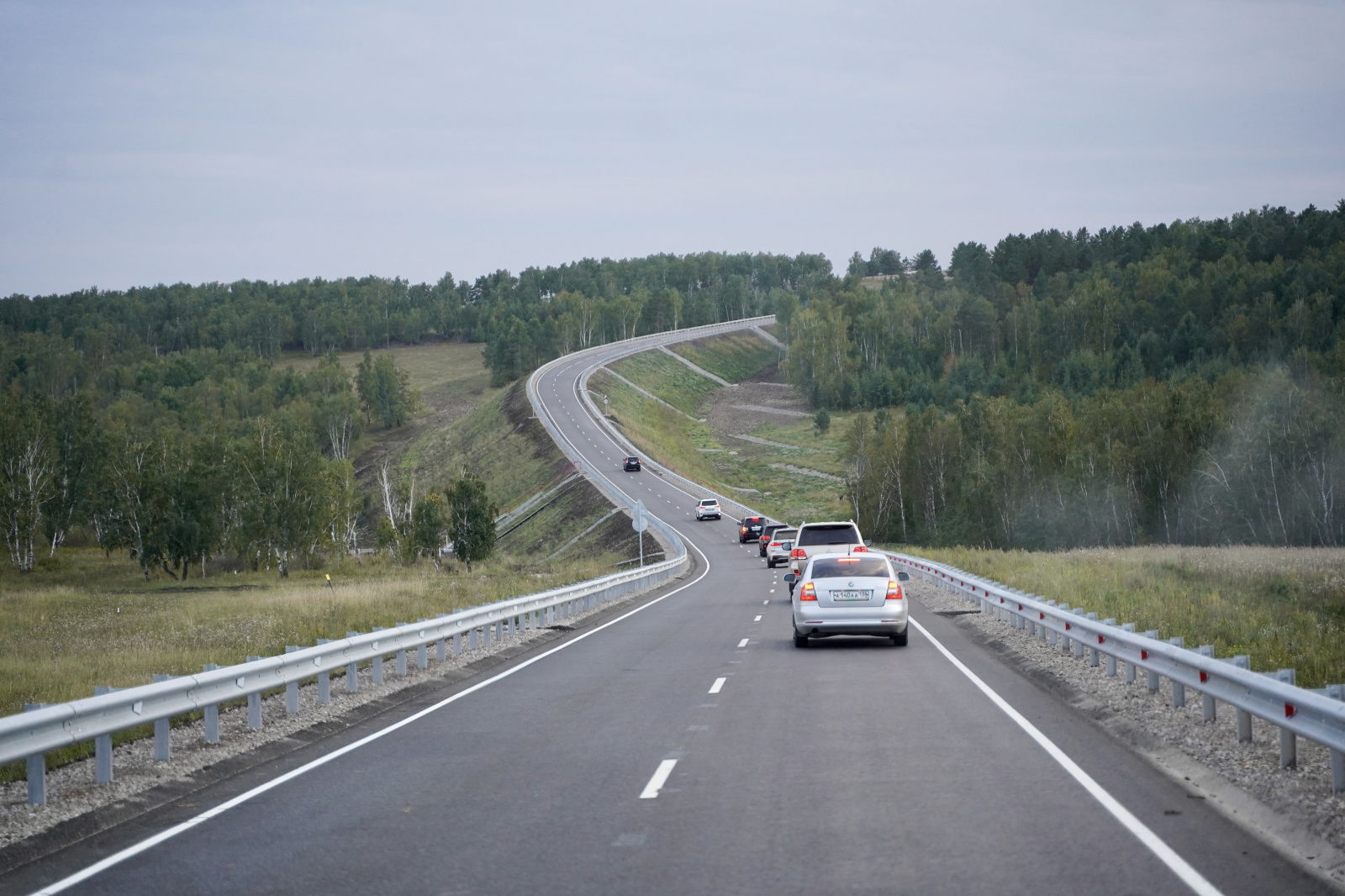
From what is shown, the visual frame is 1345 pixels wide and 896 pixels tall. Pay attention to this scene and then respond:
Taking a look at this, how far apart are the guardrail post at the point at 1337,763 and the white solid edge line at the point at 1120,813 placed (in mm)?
1365

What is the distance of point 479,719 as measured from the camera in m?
12.8

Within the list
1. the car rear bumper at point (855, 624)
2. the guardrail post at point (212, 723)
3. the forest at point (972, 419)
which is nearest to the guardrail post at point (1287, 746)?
the guardrail post at point (212, 723)

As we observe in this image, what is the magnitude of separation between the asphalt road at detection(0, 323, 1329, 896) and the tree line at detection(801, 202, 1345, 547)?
208 feet

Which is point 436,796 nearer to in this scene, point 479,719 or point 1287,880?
point 479,719

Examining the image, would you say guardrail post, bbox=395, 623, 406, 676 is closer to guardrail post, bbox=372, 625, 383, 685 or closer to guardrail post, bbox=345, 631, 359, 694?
guardrail post, bbox=372, 625, 383, 685

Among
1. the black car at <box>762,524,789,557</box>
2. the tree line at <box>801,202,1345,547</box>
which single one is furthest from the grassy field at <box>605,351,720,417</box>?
the black car at <box>762,524,789,557</box>

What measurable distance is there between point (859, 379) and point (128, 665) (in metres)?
139

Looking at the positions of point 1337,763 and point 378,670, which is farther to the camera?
point 378,670

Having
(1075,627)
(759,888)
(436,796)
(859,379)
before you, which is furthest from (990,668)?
(859,379)

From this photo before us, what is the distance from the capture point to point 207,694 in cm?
1098

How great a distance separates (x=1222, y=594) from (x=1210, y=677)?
44.4 ft

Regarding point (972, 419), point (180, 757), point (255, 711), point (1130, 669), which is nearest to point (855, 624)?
point (1130, 669)

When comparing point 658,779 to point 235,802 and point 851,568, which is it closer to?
point 235,802

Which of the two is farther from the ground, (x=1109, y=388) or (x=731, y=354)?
(x=731, y=354)
